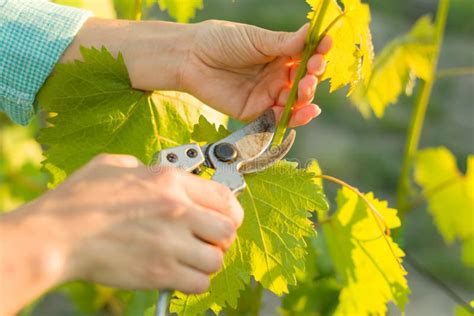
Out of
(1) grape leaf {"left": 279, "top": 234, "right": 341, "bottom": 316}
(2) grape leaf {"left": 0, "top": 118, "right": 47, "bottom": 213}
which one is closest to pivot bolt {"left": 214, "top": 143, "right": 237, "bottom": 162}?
(1) grape leaf {"left": 279, "top": 234, "right": 341, "bottom": 316}

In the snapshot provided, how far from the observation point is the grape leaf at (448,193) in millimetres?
2004

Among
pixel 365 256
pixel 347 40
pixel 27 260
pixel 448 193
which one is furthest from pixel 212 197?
pixel 448 193

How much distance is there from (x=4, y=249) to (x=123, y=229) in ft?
0.40

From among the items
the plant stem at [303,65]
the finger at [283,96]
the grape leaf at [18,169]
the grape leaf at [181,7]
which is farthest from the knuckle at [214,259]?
the grape leaf at [18,169]

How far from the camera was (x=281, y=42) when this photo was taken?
1282 mm

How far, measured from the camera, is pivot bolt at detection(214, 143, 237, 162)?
1184 mm

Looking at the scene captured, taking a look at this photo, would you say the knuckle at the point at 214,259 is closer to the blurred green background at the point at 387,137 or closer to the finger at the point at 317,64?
the finger at the point at 317,64

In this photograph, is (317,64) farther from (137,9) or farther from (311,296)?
(311,296)

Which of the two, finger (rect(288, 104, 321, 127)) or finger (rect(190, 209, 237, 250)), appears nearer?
finger (rect(190, 209, 237, 250))

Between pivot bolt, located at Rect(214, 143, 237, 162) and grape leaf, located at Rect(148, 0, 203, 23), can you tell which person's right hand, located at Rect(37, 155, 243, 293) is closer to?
pivot bolt, located at Rect(214, 143, 237, 162)

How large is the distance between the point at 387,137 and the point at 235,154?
8.24 ft

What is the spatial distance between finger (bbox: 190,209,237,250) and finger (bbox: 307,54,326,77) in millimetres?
399

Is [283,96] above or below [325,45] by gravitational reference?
below

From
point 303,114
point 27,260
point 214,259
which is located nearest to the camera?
point 27,260
